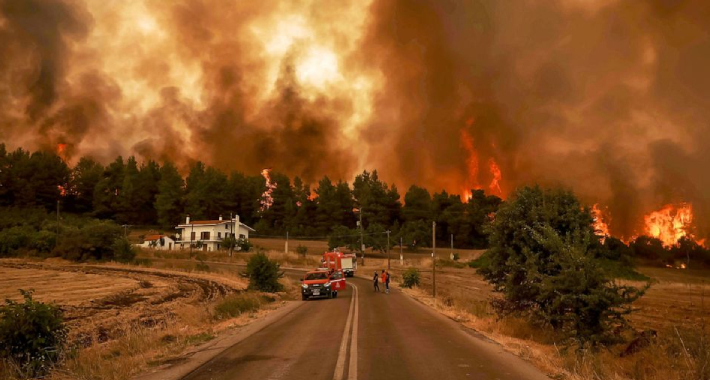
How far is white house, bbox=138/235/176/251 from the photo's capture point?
98.0 metres

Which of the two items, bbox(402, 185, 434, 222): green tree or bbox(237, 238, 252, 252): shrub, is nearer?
bbox(237, 238, 252, 252): shrub

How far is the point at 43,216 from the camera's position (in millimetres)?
102562

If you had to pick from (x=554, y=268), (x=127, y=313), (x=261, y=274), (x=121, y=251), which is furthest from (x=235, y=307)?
(x=121, y=251)

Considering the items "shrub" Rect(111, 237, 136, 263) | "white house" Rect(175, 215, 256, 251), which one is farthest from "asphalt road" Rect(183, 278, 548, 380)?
"white house" Rect(175, 215, 256, 251)

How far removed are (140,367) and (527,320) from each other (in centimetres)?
1433

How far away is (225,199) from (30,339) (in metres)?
121

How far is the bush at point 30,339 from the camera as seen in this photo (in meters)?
10.5

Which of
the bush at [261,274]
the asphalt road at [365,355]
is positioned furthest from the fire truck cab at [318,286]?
the asphalt road at [365,355]

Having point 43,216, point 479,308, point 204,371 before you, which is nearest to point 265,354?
point 204,371

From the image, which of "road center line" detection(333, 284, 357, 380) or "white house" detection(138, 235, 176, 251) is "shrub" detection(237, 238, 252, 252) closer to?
"white house" detection(138, 235, 176, 251)

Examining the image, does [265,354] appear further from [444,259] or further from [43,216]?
[43,216]

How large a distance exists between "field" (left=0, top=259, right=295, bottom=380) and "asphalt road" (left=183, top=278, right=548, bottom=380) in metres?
2.04

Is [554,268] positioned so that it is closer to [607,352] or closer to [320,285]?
[607,352]

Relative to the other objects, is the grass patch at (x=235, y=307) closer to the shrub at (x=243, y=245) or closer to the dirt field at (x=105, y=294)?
the dirt field at (x=105, y=294)
